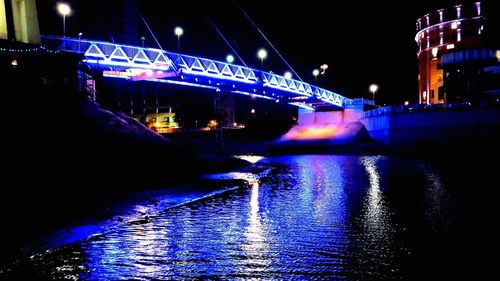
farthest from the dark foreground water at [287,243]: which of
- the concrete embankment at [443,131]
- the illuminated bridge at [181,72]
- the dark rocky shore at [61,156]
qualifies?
the concrete embankment at [443,131]

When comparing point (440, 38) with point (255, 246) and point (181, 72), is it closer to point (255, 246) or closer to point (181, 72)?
point (181, 72)

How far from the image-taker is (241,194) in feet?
50.9

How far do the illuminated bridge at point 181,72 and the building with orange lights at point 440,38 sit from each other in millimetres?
17109

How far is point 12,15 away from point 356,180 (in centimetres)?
2337

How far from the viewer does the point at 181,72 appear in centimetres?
4575

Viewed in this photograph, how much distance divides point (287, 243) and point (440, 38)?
79.0 metres

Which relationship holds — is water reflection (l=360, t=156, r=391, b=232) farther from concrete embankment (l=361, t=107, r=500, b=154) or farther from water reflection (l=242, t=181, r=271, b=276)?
concrete embankment (l=361, t=107, r=500, b=154)

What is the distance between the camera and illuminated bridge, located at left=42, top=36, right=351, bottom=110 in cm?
3891

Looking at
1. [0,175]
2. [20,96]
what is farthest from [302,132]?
[0,175]

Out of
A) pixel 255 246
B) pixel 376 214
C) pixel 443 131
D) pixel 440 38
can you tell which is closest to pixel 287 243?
pixel 255 246

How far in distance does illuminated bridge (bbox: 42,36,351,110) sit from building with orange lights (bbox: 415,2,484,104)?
674 inches

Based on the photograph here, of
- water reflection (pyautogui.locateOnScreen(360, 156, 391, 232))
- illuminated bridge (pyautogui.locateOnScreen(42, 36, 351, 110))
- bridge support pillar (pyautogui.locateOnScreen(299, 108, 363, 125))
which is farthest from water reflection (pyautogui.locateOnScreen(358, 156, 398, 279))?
bridge support pillar (pyautogui.locateOnScreen(299, 108, 363, 125))

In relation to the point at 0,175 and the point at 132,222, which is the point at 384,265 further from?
the point at 0,175

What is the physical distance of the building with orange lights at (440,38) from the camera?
241ft
